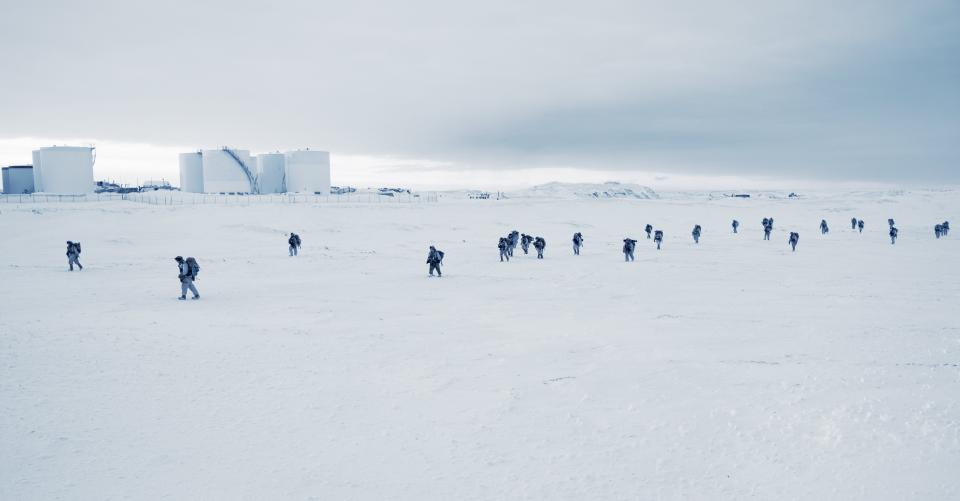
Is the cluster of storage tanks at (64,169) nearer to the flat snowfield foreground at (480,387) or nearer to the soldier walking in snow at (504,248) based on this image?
the flat snowfield foreground at (480,387)

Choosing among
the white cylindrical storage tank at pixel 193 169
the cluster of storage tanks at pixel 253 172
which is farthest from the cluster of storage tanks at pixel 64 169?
the white cylindrical storage tank at pixel 193 169

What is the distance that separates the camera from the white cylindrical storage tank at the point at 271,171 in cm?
8875

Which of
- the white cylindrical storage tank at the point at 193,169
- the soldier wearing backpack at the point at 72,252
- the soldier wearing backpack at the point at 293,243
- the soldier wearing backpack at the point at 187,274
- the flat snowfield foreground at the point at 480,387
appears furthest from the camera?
the white cylindrical storage tank at the point at 193,169

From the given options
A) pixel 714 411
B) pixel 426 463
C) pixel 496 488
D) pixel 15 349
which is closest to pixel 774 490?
pixel 714 411

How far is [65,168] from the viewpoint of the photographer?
2648 inches

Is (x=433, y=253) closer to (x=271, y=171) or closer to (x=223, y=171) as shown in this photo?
(x=223, y=171)

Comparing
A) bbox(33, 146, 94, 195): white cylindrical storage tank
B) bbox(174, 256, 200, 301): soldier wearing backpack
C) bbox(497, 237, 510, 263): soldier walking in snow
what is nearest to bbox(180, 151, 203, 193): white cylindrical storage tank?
bbox(33, 146, 94, 195): white cylindrical storage tank

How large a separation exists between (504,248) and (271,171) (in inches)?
2664

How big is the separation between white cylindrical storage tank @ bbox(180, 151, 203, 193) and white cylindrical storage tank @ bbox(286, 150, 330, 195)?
11.6 metres

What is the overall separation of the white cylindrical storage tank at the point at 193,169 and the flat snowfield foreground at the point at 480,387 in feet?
216

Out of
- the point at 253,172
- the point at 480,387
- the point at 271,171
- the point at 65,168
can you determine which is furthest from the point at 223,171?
the point at 480,387

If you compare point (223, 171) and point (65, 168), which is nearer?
point (65, 168)

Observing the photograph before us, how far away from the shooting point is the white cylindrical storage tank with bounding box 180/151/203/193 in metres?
85.4

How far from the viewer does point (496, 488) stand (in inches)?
278
